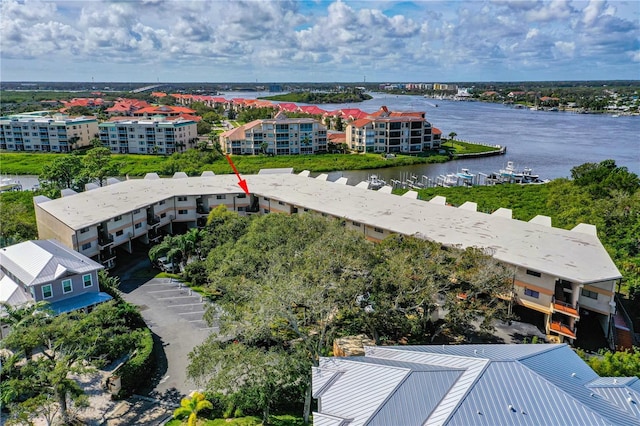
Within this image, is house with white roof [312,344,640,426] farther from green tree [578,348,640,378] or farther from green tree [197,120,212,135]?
green tree [197,120,212,135]

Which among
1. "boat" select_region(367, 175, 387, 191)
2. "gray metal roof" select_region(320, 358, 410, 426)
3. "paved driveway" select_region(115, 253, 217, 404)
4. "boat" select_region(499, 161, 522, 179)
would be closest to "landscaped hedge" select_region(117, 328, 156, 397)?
"paved driveway" select_region(115, 253, 217, 404)

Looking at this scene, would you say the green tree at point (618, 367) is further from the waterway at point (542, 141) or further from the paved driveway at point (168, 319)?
the waterway at point (542, 141)

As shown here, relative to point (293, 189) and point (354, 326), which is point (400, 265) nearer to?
point (354, 326)

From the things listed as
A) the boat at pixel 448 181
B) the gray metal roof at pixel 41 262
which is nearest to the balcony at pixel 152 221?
the gray metal roof at pixel 41 262

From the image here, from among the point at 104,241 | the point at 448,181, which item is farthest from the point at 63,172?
the point at 448,181

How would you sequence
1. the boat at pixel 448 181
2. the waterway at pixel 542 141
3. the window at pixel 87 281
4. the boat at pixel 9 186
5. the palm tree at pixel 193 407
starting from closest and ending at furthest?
the palm tree at pixel 193 407
the window at pixel 87 281
the boat at pixel 9 186
the boat at pixel 448 181
the waterway at pixel 542 141

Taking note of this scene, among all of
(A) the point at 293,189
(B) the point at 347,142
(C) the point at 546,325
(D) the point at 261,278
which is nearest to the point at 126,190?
(A) the point at 293,189

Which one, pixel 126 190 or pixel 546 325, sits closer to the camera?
pixel 546 325

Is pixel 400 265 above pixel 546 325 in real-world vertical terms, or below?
above
